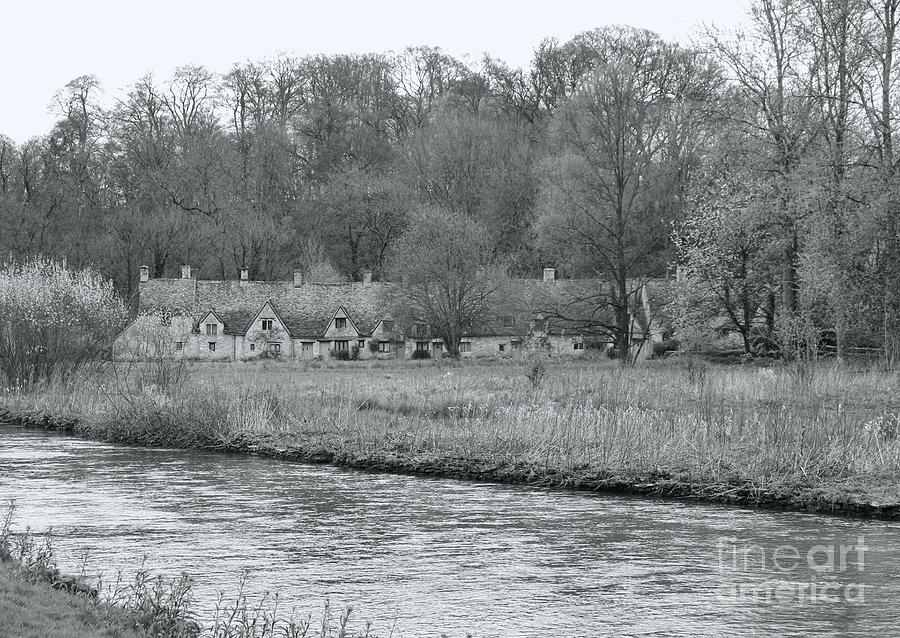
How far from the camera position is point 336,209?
7975 centimetres

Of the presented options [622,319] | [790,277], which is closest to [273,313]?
[622,319]

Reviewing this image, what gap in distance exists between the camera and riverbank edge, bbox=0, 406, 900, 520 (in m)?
18.9

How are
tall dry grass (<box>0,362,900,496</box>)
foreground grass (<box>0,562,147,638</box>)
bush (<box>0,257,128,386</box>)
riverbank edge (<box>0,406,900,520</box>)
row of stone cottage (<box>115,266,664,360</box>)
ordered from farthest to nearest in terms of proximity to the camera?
row of stone cottage (<box>115,266,664,360</box>) < bush (<box>0,257,128,386</box>) < tall dry grass (<box>0,362,900,496</box>) < riverbank edge (<box>0,406,900,520</box>) < foreground grass (<box>0,562,147,638</box>)

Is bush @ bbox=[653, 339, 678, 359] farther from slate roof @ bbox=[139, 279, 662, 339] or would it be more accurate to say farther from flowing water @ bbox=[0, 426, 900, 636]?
flowing water @ bbox=[0, 426, 900, 636]

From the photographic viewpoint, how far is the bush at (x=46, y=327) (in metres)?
39.5

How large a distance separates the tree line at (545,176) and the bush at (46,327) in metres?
23.5

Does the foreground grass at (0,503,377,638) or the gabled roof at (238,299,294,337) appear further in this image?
the gabled roof at (238,299,294,337)

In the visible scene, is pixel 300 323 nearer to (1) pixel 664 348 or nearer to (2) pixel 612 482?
(1) pixel 664 348

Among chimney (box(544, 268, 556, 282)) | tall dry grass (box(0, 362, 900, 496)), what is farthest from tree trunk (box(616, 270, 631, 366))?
chimney (box(544, 268, 556, 282))

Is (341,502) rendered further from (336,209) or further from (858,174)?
(336,209)

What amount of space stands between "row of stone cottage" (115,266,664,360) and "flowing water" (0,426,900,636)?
48.8m

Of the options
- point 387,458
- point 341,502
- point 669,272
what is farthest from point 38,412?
point 669,272

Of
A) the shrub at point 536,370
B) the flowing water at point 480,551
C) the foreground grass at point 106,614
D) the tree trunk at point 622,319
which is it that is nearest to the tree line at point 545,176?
the tree trunk at point 622,319

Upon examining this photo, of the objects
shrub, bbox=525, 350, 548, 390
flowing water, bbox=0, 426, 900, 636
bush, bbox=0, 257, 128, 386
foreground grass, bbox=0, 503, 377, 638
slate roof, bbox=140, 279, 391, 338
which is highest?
slate roof, bbox=140, 279, 391, 338
